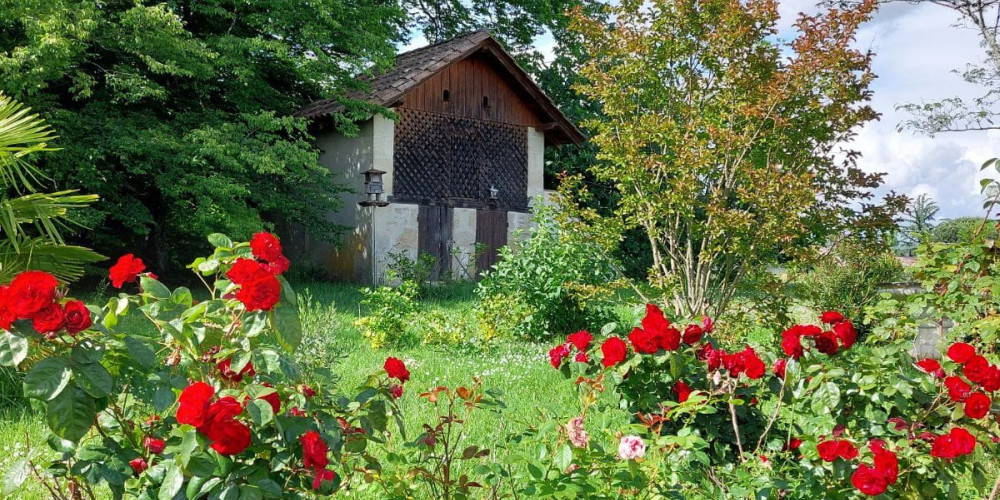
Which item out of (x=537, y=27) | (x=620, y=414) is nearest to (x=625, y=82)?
(x=620, y=414)

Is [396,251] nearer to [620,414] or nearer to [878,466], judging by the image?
[620,414]

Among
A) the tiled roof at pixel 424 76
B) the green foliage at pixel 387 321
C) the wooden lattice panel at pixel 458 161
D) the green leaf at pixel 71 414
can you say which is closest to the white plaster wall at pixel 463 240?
the wooden lattice panel at pixel 458 161

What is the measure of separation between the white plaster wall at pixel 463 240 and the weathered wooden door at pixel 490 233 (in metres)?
0.15

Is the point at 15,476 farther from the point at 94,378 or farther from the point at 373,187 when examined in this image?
the point at 373,187

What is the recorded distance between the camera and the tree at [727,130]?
6410mm

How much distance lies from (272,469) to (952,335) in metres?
4.04

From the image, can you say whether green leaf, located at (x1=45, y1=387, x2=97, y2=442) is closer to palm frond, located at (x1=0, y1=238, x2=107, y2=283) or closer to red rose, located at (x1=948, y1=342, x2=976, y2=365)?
red rose, located at (x1=948, y1=342, x2=976, y2=365)

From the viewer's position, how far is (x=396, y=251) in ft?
48.8

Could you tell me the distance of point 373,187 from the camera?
46.0 ft

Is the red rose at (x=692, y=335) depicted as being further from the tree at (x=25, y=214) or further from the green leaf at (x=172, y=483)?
the tree at (x=25, y=214)

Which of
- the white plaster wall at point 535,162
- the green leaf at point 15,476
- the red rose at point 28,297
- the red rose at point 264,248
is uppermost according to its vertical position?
the white plaster wall at point 535,162

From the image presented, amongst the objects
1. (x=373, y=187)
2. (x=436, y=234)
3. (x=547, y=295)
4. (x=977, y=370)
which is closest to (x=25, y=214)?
(x=547, y=295)

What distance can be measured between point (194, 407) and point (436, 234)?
13842mm

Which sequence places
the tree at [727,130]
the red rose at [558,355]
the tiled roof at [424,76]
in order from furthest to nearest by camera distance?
the tiled roof at [424,76] → the tree at [727,130] → the red rose at [558,355]
